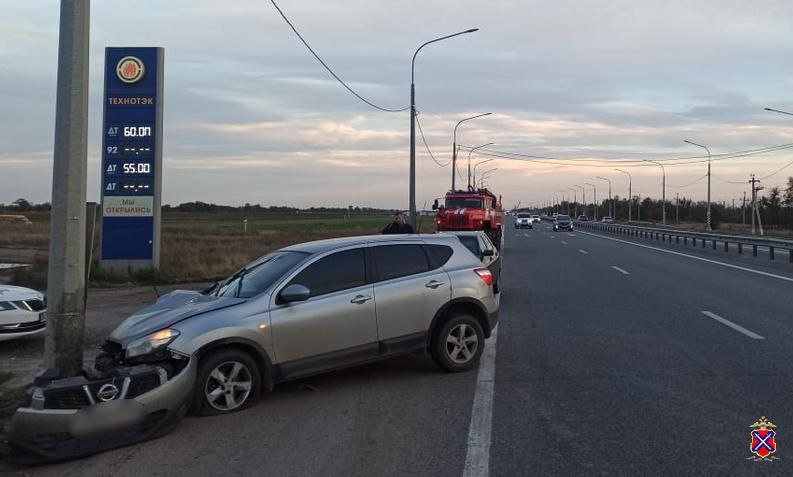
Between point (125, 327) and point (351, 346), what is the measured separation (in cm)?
222

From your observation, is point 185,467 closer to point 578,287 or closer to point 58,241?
point 58,241

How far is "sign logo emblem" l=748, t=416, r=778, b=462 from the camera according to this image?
18.3 feet

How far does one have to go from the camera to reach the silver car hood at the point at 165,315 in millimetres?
6996

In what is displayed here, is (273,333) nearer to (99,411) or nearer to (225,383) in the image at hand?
(225,383)

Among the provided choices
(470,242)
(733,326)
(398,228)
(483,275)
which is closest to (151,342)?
(483,275)

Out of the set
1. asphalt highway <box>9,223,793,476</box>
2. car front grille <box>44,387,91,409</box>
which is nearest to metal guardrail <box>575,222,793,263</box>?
asphalt highway <box>9,223,793,476</box>

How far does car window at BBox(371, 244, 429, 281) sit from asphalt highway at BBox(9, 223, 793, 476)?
119 centimetres

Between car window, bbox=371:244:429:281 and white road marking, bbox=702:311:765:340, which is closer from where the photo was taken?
car window, bbox=371:244:429:281

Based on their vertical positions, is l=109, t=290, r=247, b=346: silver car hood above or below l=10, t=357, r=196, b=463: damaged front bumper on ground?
above

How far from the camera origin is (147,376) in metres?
6.27

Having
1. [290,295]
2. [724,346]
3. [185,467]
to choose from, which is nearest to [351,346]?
[290,295]

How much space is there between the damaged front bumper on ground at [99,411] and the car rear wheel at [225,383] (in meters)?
0.27

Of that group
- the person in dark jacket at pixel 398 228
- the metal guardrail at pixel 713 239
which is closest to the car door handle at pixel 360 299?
the person in dark jacket at pixel 398 228

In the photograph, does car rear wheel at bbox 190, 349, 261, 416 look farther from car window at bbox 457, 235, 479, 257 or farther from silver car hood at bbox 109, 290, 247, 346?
car window at bbox 457, 235, 479, 257
